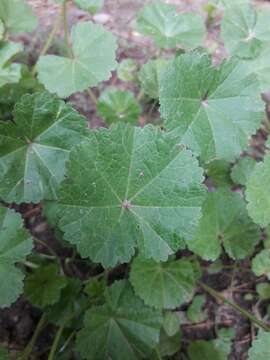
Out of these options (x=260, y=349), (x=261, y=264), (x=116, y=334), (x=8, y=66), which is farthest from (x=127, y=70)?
(x=260, y=349)

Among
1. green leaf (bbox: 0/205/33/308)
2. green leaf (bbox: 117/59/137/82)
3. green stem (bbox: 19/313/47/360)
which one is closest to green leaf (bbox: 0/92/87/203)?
green leaf (bbox: 0/205/33/308)

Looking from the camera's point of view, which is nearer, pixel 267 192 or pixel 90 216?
pixel 90 216

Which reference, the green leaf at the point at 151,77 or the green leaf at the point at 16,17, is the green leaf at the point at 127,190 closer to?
the green leaf at the point at 151,77

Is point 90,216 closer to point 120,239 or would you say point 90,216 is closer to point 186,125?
point 120,239

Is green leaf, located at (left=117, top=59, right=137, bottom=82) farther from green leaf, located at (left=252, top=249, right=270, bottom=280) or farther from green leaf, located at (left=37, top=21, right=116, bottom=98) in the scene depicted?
green leaf, located at (left=252, top=249, right=270, bottom=280)

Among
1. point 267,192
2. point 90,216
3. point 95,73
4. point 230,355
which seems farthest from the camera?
point 230,355

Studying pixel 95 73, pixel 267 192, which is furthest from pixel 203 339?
pixel 95 73
